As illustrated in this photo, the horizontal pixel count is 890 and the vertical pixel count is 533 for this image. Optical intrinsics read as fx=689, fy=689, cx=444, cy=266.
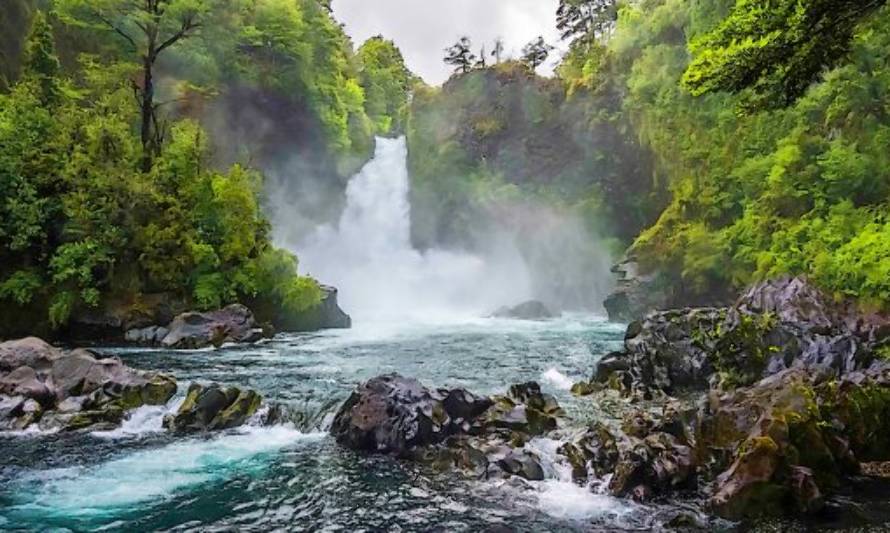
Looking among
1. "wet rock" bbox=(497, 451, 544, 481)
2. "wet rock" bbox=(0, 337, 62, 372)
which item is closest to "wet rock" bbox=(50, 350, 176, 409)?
"wet rock" bbox=(0, 337, 62, 372)

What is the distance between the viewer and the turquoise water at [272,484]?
818 cm

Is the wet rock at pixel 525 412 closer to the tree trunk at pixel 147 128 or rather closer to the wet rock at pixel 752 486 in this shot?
the wet rock at pixel 752 486

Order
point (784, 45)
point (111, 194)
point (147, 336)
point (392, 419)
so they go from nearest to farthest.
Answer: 1. point (784, 45)
2. point (392, 419)
3. point (147, 336)
4. point (111, 194)

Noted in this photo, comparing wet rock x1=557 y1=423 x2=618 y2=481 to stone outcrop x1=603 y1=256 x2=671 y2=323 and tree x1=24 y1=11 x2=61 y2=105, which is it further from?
tree x1=24 y1=11 x2=61 y2=105

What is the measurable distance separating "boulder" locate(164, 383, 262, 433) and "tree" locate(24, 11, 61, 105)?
18122 mm

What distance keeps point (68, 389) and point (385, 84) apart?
62.0 meters

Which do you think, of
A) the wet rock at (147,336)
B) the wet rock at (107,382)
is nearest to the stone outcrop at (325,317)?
the wet rock at (147,336)

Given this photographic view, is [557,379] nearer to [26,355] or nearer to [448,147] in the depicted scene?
[26,355]

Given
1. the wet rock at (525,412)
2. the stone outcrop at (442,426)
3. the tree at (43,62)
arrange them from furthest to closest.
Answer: the tree at (43,62) < the wet rock at (525,412) < the stone outcrop at (442,426)

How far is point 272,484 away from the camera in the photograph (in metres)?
9.58

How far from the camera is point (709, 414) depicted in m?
10.4

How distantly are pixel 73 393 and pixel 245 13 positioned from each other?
29441 mm

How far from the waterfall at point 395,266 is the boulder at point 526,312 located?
4034 mm

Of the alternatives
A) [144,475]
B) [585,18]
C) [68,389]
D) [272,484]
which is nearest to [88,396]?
[68,389]
